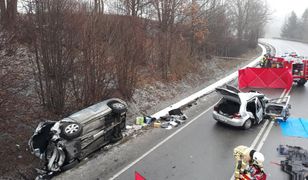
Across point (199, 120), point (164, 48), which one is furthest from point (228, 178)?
point (164, 48)

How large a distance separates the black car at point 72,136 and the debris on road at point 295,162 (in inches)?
211

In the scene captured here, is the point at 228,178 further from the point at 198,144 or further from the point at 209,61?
the point at 209,61

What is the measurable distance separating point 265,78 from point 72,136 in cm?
1532

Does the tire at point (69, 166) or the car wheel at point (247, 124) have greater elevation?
the car wheel at point (247, 124)

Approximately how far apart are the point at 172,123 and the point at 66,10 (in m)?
6.08

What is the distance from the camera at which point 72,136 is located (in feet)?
26.0

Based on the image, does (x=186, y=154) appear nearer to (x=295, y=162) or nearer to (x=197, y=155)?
(x=197, y=155)

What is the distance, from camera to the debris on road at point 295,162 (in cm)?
774

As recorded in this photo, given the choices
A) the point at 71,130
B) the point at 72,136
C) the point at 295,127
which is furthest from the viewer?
the point at 295,127

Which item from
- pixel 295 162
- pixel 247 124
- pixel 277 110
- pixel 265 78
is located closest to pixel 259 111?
pixel 247 124

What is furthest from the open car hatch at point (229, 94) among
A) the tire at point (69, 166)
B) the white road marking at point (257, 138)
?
the tire at point (69, 166)

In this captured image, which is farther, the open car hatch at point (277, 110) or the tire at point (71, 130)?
the open car hatch at point (277, 110)

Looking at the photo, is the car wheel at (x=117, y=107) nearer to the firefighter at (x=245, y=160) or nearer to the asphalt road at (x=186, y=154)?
the asphalt road at (x=186, y=154)

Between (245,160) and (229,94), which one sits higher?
(229,94)
